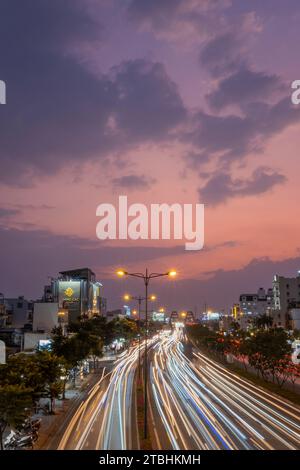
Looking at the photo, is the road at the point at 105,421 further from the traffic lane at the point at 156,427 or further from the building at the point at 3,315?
the building at the point at 3,315

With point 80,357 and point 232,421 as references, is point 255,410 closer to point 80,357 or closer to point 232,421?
point 232,421

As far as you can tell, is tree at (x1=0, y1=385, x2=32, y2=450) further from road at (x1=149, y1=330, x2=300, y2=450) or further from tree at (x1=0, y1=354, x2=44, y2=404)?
road at (x1=149, y1=330, x2=300, y2=450)

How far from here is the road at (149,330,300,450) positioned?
31375 millimetres

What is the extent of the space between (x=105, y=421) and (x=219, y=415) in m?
10.4

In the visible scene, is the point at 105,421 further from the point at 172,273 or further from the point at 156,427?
the point at 172,273

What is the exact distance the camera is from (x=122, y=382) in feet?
210

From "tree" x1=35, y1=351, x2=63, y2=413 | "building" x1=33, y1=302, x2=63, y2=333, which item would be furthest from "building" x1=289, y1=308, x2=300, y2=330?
"tree" x1=35, y1=351, x2=63, y2=413

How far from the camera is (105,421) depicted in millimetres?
37625

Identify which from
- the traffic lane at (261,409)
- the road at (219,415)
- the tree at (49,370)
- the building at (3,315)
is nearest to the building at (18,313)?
the building at (3,315)

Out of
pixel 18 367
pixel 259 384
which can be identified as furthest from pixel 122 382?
pixel 18 367

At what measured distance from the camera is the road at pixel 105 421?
101 feet

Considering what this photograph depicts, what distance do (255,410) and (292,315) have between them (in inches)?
4101

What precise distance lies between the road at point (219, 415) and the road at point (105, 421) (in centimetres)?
225

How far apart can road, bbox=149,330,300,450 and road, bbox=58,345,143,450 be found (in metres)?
2.25
